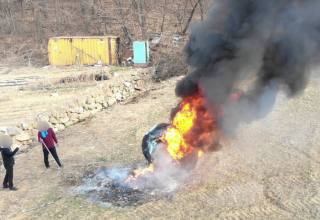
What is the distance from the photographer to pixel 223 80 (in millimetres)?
13305

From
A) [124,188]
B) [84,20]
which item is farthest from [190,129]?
[84,20]

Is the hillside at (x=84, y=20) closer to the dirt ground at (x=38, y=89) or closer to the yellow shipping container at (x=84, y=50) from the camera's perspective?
the yellow shipping container at (x=84, y=50)

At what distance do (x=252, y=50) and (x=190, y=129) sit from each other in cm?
319

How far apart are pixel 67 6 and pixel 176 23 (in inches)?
501

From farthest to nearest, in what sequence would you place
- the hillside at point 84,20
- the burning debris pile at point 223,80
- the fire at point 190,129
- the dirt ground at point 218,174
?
1. the hillside at point 84,20
2. the fire at point 190,129
3. the burning debris pile at point 223,80
4. the dirt ground at point 218,174

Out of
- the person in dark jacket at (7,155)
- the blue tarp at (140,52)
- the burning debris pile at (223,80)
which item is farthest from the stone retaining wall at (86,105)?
the burning debris pile at (223,80)

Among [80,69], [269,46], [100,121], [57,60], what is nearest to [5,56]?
[57,60]

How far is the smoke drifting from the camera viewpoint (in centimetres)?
1205

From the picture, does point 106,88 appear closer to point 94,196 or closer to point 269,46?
point 94,196

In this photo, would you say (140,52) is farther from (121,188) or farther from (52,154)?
(121,188)

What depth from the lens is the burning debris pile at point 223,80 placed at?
1217cm

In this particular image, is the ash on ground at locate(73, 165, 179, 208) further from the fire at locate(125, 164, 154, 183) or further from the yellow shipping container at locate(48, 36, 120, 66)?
the yellow shipping container at locate(48, 36, 120, 66)

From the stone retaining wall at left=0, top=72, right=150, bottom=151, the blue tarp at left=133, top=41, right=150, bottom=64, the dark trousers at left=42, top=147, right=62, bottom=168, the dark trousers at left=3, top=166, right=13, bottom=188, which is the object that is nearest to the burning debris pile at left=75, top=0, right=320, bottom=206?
the dark trousers at left=42, top=147, right=62, bottom=168

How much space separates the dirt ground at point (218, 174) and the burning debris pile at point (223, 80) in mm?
850
